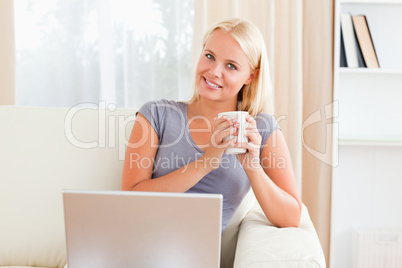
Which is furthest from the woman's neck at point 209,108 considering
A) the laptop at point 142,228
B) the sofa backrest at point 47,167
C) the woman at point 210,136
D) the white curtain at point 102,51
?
the white curtain at point 102,51

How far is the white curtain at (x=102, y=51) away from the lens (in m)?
A: 2.52

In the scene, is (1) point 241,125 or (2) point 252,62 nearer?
(1) point 241,125

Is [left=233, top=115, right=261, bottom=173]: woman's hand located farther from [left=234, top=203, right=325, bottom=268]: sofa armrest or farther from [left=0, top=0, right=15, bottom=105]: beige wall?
[left=0, top=0, right=15, bottom=105]: beige wall

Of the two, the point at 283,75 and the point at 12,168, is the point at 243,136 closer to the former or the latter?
the point at 12,168

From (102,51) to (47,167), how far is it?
1.10m

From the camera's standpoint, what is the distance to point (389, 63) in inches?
98.5

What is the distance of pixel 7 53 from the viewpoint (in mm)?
2348

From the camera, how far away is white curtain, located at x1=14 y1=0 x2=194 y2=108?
2.52 meters

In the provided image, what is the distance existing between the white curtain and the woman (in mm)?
1008

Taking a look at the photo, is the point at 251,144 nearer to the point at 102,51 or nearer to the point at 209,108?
the point at 209,108

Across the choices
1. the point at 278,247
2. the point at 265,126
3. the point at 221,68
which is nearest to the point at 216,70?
the point at 221,68

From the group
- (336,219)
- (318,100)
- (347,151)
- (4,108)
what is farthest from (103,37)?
(336,219)

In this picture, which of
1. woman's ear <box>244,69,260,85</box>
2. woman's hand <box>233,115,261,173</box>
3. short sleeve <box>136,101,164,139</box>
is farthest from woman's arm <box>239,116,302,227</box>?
short sleeve <box>136,101,164,139</box>

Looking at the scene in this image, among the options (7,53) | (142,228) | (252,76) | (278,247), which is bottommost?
(278,247)
